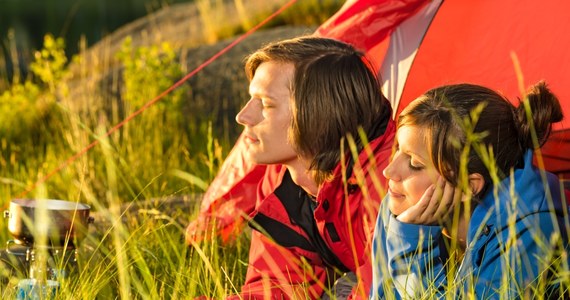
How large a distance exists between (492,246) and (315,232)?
0.75m

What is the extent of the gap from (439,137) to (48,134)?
382cm

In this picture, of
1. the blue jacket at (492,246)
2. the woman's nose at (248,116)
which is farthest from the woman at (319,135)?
the blue jacket at (492,246)

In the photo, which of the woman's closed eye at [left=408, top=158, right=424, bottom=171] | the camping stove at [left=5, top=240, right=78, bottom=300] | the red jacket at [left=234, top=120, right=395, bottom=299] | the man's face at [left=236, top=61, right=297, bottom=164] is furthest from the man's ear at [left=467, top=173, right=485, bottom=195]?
the camping stove at [left=5, top=240, right=78, bottom=300]

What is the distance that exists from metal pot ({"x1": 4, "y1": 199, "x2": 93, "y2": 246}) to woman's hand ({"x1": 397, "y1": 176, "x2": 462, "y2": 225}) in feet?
3.49

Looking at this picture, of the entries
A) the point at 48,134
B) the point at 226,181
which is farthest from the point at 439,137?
the point at 48,134

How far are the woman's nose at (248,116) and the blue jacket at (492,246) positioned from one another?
56cm

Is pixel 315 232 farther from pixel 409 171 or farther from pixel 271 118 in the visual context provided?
pixel 409 171

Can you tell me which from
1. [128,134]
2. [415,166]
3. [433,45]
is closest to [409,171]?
[415,166]

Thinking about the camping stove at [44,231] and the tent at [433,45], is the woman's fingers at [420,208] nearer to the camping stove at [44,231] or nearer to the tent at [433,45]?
the camping stove at [44,231]

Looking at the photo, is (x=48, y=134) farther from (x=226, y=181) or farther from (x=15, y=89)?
(x=226, y=181)

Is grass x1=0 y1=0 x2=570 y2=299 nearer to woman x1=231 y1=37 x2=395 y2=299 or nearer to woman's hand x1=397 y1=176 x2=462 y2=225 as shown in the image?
woman x1=231 y1=37 x2=395 y2=299

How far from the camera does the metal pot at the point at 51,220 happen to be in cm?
312

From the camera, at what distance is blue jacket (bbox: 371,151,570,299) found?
2451mm

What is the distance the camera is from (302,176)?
10.1ft
